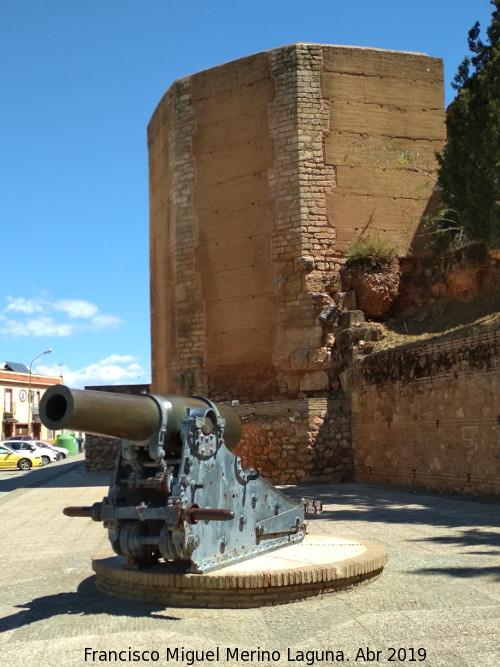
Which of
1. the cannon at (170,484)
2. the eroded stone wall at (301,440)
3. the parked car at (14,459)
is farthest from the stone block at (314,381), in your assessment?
the parked car at (14,459)

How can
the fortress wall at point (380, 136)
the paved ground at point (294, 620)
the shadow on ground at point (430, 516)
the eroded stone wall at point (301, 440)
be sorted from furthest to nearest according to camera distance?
the fortress wall at point (380, 136)
the eroded stone wall at point (301, 440)
the shadow on ground at point (430, 516)
the paved ground at point (294, 620)

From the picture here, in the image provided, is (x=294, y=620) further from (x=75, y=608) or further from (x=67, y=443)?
(x=67, y=443)

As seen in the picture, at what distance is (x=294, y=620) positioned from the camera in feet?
14.7

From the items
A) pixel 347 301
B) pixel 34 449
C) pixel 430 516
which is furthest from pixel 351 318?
pixel 34 449

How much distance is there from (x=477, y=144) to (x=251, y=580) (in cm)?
1087

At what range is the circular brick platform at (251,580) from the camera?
4.83 metres

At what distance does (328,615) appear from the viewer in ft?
14.9

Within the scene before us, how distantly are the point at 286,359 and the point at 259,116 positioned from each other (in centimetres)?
568

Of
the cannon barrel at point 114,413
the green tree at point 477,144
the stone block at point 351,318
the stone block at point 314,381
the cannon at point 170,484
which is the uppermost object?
the green tree at point 477,144

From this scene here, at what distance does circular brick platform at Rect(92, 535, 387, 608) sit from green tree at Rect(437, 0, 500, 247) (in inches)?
321

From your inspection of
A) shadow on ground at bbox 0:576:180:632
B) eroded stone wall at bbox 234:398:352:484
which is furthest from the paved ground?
eroded stone wall at bbox 234:398:352:484

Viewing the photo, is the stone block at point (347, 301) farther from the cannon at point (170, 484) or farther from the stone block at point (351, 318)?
the cannon at point (170, 484)

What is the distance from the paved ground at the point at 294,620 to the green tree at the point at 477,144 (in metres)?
7.14

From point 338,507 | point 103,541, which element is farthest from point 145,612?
point 338,507
